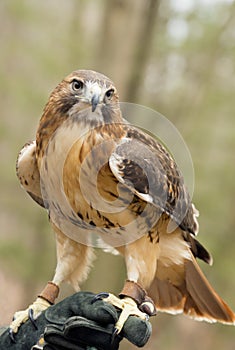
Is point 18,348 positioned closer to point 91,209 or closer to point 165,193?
point 91,209

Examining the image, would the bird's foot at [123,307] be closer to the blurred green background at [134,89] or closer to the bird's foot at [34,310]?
the bird's foot at [34,310]

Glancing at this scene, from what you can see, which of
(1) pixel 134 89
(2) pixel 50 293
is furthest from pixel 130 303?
(1) pixel 134 89

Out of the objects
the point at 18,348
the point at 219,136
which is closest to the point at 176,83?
the point at 219,136

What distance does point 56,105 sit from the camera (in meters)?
2.59

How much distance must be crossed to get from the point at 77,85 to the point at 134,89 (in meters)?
3.38

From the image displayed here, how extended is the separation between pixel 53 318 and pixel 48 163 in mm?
633

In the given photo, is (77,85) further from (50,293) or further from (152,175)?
(50,293)

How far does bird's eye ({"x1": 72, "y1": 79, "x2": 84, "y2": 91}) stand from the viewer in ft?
8.20

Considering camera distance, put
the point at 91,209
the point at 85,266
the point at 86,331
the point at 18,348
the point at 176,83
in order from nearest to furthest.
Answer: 1. the point at 86,331
2. the point at 18,348
3. the point at 91,209
4. the point at 85,266
5. the point at 176,83

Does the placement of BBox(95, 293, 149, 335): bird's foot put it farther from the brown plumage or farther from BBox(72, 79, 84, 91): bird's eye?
BBox(72, 79, 84, 91): bird's eye

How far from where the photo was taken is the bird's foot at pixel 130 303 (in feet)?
7.25

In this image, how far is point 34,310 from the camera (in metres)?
2.45

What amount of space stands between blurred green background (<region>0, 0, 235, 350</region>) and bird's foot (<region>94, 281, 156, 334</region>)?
2.90m

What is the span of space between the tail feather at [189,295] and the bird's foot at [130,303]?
0.58 metres
